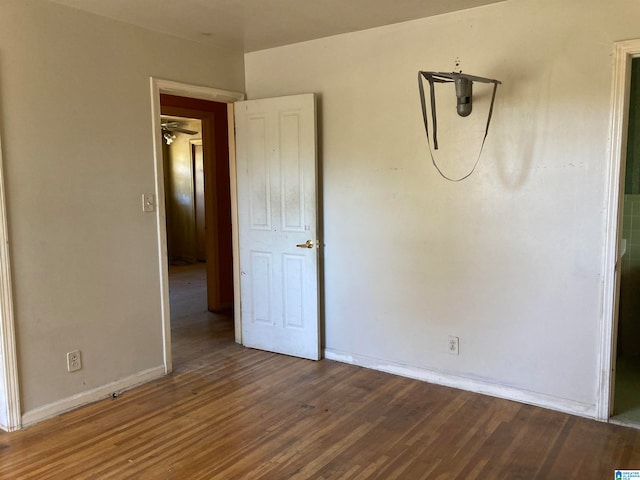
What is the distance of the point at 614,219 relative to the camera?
2742 mm

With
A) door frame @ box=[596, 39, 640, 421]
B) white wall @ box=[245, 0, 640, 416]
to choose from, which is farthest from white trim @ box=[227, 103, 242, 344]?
door frame @ box=[596, 39, 640, 421]

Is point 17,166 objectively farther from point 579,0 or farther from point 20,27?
point 579,0

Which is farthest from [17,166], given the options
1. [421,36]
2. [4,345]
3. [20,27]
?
[421,36]

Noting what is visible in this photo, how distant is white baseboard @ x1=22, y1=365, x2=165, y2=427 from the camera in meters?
2.92

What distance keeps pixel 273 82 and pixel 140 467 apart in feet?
9.55

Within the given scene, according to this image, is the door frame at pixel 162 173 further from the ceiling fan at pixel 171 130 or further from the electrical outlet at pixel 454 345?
the ceiling fan at pixel 171 130

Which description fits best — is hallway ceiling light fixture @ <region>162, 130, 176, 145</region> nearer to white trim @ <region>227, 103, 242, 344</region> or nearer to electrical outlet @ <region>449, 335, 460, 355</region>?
white trim @ <region>227, 103, 242, 344</region>

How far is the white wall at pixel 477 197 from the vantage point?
2828 mm

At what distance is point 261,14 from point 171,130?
5981 millimetres

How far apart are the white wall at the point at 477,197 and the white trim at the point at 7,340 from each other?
2.12 metres

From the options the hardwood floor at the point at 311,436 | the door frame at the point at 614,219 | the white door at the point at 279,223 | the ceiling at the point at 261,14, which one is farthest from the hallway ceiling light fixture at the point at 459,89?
the hardwood floor at the point at 311,436

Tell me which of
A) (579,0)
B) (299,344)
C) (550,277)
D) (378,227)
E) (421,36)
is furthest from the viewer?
(299,344)

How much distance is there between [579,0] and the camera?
2.75 m

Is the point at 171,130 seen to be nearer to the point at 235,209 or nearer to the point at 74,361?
the point at 235,209
